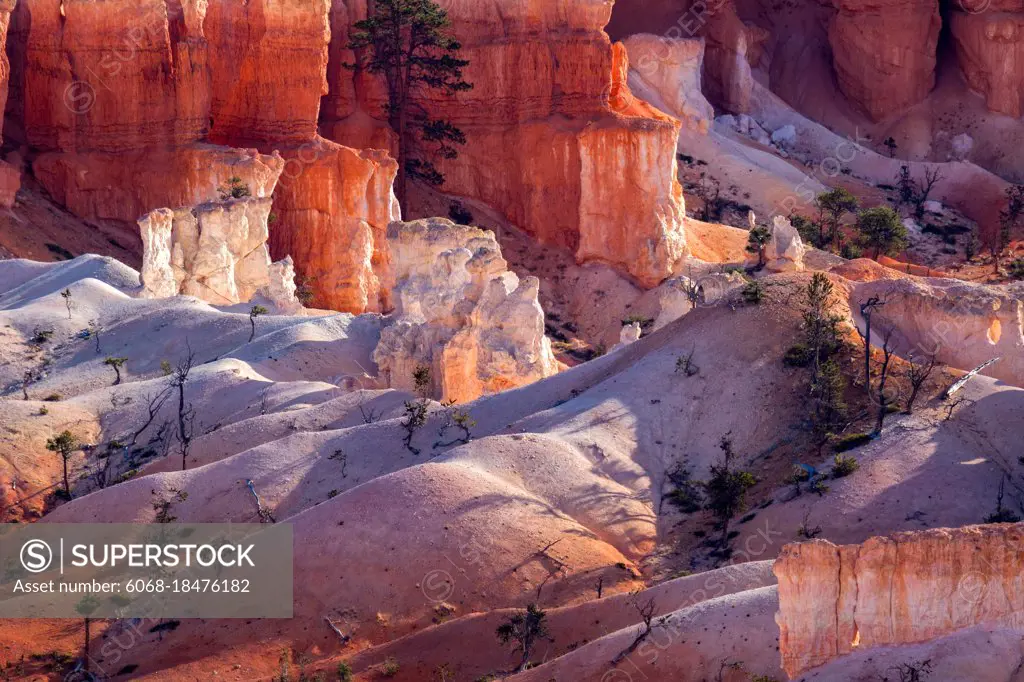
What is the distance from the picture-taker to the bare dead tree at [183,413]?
153ft

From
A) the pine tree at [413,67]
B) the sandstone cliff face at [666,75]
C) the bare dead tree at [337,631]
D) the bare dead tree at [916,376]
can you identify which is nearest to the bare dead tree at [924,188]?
the sandstone cliff face at [666,75]

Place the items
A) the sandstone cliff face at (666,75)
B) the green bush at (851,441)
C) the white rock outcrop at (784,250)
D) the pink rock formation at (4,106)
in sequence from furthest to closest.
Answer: the sandstone cliff face at (666,75) → the pink rock formation at (4,106) → the white rock outcrop at (784,250) → the green bush at (851,441)

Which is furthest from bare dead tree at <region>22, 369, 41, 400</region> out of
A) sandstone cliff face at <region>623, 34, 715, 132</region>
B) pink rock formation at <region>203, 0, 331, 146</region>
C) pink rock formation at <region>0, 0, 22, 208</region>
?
sandstone cliff face at <region>623, 34, 715, 132</region>

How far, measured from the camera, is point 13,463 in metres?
47.7

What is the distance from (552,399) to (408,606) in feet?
31.5

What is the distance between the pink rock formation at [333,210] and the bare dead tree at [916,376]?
97.5 ft

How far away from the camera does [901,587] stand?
28781 millimetres

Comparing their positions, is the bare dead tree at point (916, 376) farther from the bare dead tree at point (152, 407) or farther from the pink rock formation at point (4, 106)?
the pink rock formation at point (4, 106)

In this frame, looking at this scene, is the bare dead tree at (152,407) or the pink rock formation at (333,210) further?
the pink rock formation at (333,210)

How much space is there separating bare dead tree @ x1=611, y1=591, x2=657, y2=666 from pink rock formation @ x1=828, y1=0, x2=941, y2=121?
66.5 meters

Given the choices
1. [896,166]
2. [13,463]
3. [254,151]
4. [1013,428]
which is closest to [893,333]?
[1013,428]

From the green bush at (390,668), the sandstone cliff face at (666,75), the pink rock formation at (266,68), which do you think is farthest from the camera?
the sandstone cliff face at (666,75)

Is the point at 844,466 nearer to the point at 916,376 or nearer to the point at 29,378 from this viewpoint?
the point at 916,376

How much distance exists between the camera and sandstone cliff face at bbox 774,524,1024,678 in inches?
1125
